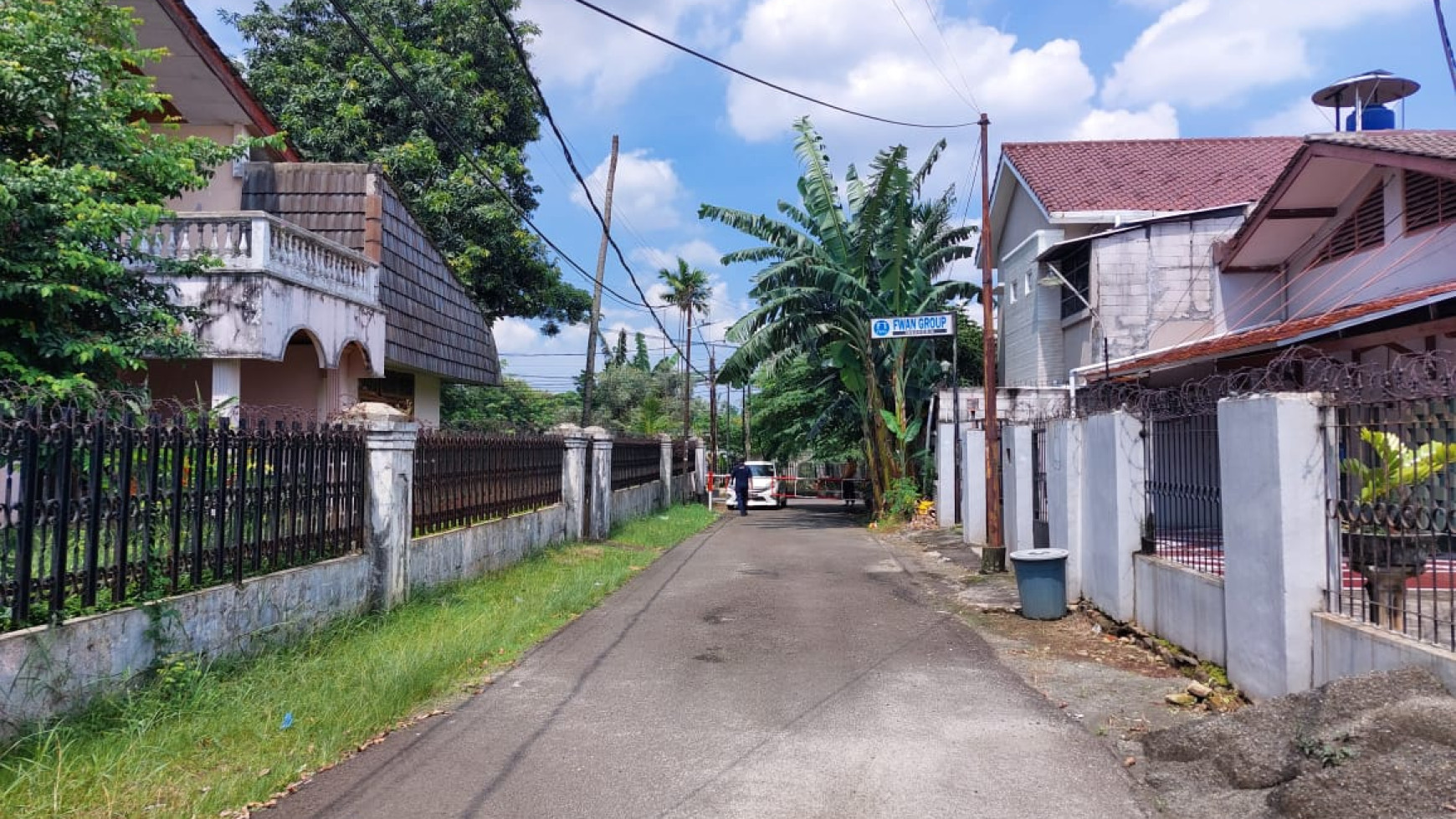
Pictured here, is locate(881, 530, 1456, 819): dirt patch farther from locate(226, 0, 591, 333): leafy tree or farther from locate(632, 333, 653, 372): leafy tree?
locate(632, 333, 653, 372): leafy tree

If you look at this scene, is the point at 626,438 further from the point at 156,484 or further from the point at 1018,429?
the point at 156,484

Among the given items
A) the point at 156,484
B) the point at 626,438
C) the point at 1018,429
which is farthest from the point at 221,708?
the point at 626,438

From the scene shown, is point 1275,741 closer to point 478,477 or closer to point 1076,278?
point 478,477

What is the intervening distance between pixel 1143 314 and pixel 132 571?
18.2 meters

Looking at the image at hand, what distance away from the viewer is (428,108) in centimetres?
2472

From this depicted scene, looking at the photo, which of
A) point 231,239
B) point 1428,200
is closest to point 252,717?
point 231,239

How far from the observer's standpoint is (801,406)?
1358 inches

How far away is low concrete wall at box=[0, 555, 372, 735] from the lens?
5125mm

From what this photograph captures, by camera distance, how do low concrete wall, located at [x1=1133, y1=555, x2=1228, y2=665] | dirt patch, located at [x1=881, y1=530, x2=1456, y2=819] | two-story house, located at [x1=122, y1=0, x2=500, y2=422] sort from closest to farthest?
dirt patch, located at [x1=881, y1=530, x2=1456, y2=819] < low concrete wall, located at [x1=1133, y1=555, x2=1228, y2=665] < two-story house, located at [x1=122, y1=0, x2=500, y2=422]

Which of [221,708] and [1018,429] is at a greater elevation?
[1018,429]

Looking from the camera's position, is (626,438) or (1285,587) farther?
(626,438)

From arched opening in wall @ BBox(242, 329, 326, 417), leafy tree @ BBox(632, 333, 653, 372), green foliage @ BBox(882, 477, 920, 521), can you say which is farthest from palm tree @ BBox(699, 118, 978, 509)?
leafy tree @ BBox(632, 333, 653, 372)

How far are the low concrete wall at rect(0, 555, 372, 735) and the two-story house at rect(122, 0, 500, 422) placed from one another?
4175 millimetres

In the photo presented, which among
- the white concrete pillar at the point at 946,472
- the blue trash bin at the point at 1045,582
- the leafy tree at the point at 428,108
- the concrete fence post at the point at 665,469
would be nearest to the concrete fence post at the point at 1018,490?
the blue trash bin at the point at 1045,582
